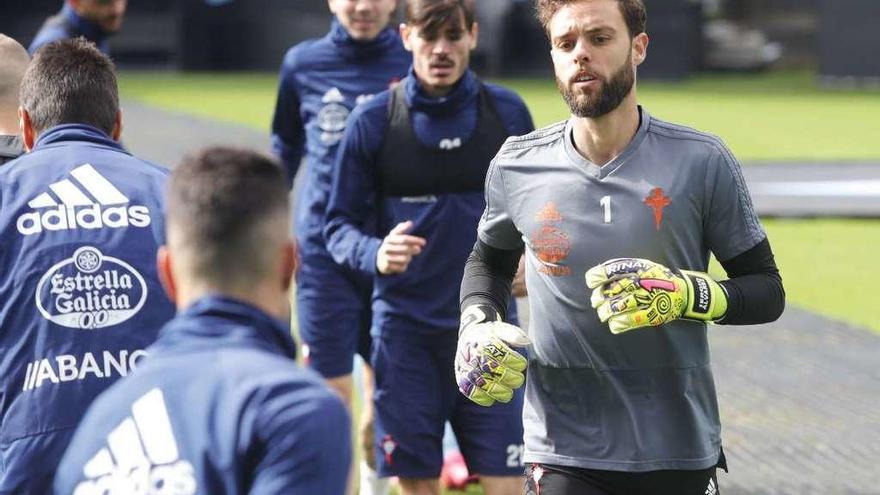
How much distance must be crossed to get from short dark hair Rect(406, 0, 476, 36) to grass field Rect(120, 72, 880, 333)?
7.47m

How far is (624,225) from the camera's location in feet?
16.4

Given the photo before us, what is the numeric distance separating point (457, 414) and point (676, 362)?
2.05 meters

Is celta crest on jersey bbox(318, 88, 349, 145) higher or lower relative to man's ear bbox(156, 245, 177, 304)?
lower

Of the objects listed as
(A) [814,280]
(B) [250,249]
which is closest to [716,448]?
(B) [250,249]

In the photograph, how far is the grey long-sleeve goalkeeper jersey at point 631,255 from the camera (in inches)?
195

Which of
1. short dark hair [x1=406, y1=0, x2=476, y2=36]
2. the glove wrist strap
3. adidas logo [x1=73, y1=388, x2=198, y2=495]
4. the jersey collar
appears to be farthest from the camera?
the jersey collar

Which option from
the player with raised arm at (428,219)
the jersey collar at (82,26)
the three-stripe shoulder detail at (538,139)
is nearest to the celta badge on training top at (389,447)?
the player with raised arm at (428,219)

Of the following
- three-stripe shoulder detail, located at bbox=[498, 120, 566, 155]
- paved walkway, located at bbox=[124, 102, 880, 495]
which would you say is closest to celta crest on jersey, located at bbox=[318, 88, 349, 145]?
paved walkway, located at bbox=[124, 102, 880, 495]

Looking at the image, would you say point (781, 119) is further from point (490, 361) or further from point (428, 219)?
point (490, 361)

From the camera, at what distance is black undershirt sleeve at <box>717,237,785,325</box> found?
491cm

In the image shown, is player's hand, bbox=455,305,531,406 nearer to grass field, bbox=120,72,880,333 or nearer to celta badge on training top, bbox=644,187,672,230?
celta badge on training top, bbox=644,187,672,230

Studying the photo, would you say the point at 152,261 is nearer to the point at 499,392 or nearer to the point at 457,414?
the point at 499,392

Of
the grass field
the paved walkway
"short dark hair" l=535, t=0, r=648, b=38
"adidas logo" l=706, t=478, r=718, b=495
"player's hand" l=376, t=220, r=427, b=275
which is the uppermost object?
"short dark hair" l=535, t=0, r=648, b=38

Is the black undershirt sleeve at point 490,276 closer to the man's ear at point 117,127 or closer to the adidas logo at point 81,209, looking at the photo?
the adidas logo at point 81,209
